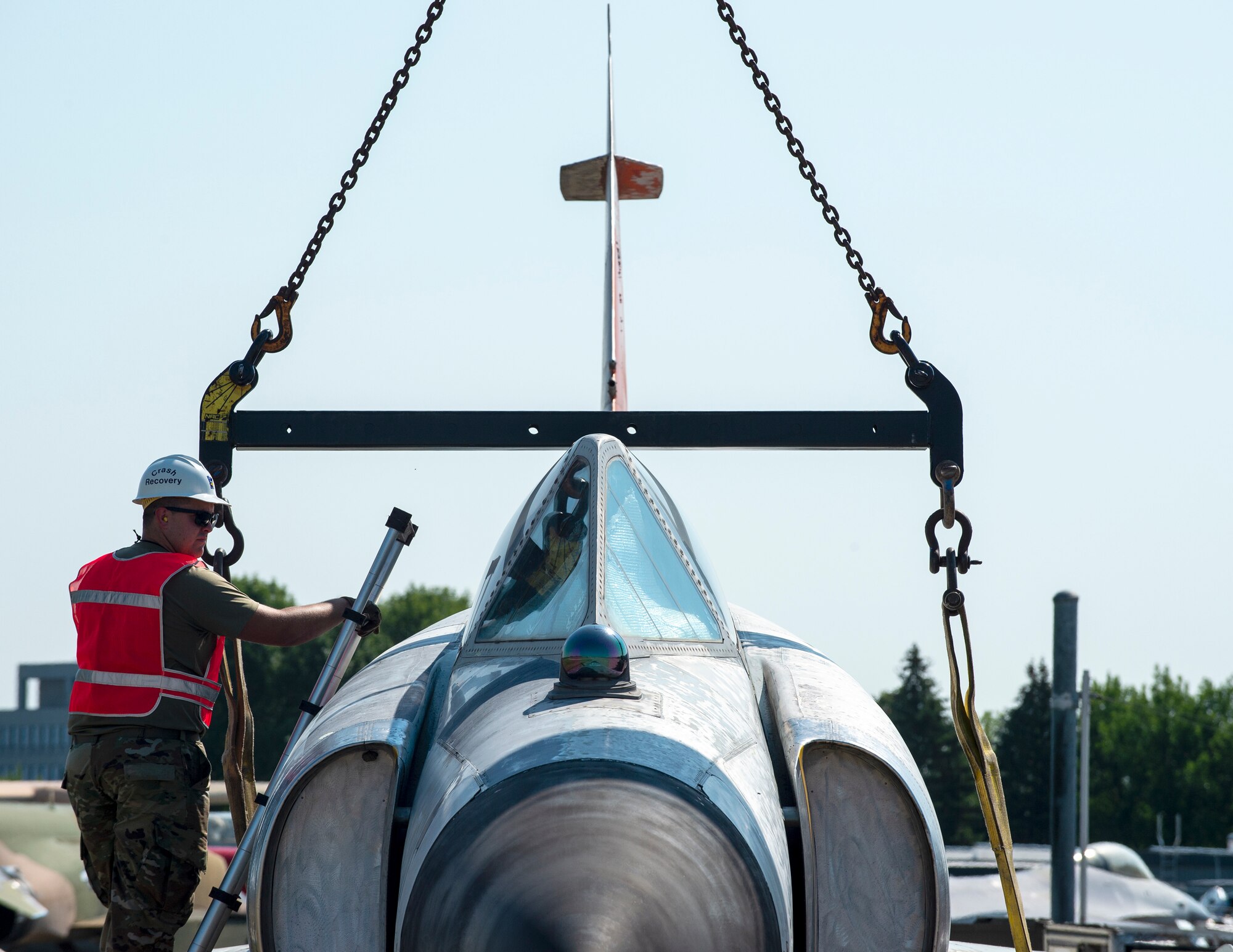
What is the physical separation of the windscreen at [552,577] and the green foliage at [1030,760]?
88.9 m

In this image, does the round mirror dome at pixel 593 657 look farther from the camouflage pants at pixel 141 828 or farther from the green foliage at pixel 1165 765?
the green foliage at pixel 1165 765

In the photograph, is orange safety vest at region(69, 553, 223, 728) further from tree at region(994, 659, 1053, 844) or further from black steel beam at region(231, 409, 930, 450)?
tree at region(994, 659, 1053, 844)

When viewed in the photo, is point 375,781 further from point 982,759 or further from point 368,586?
point 982,759

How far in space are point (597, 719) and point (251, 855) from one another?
1.41m

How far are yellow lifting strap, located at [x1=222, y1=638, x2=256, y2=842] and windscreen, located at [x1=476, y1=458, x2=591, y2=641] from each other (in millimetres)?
1521

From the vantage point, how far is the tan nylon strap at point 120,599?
17.4 feet

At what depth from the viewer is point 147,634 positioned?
17.4 ft

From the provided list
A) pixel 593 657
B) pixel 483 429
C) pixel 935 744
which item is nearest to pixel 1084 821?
pixel 483 429

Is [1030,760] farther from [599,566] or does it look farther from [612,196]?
[599,566]

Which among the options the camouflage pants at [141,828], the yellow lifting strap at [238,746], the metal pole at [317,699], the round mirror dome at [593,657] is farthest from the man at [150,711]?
the round mirror dome at [593,657]

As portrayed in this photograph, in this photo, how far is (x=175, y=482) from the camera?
555 centimetres

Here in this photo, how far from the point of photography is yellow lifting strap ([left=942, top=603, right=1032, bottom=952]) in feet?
16.9

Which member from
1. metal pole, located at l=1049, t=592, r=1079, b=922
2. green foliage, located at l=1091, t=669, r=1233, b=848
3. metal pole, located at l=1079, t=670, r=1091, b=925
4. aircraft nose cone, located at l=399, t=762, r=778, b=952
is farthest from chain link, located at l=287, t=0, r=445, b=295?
green foliage, located at l=1091, t=669, r=1233, b=848

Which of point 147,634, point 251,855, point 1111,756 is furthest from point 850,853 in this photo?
point 1111,756
